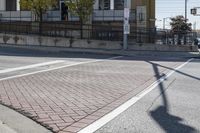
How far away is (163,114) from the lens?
875cm

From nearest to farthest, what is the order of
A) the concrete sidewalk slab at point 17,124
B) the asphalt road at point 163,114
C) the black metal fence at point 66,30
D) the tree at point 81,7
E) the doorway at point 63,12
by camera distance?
the concrete sidewalk slab at point 17,124 < the asphalt road at point 163,114 < the tree at point 81,7 < the black metal fence at point 66,30 < the doorway at point 63,12

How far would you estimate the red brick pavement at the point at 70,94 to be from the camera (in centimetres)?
807

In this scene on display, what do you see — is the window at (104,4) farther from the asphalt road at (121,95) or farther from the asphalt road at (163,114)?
the asphalt road at (163,114)

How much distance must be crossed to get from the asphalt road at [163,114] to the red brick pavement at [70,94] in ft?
1.59

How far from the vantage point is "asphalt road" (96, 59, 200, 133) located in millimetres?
7492

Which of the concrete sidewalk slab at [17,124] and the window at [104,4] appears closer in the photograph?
the concrete sidewalk slab at [17,124]

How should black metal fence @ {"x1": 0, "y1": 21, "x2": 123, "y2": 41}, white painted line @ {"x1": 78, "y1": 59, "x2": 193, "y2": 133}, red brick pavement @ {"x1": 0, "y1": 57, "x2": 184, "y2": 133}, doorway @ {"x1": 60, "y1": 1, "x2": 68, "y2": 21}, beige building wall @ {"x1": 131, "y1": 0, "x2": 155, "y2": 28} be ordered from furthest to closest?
doorway @ {"x1": 60, "y1": 1, "x2": 68, "y2": 21}, beige building wall @ {"x1": 131, "y1": 0, "x2": 155, "y2": 28}, black metal fence @ {"x1": 0, "y1": 21, "x2": 123, "y2": 41}, red brick pavement @ {"x1": 0, "y1": 57, "x2": 184, "y2": 133}, white painted line @ {"x1": 78, "y1": 59, "x2": 193, "y2": 133}

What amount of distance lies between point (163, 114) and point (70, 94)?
295 centimetres

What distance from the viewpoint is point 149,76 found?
15734 millimetres

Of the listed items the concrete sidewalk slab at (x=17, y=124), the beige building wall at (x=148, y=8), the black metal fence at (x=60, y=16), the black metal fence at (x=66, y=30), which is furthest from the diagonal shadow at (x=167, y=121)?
the black metal fence at (x=60, y=16)

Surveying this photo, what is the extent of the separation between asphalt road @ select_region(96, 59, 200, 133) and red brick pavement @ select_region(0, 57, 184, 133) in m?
0.49

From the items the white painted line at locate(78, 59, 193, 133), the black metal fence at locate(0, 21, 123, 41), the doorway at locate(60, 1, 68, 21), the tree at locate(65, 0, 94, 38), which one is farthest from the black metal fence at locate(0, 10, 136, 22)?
the white painted line at locate(78, 59, 193, 133)

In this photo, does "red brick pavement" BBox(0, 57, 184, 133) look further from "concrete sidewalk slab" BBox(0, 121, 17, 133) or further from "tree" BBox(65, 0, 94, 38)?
"tree" BBox(65, 0, 94, 38)

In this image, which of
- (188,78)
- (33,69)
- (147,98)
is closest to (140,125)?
(147,98)
